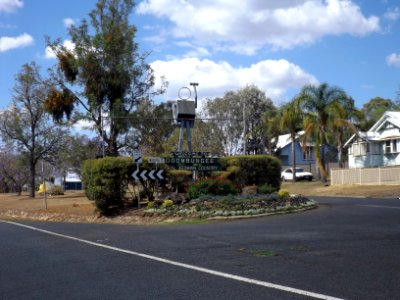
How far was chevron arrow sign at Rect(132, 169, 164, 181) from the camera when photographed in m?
22.9

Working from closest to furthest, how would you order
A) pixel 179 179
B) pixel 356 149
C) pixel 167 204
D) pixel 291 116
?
pixel 167 204, pixel 179 179, pixel 291 116, pixel 356 149

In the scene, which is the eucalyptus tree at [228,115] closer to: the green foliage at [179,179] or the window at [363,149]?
the window at [363,149]

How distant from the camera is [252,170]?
25.6 m

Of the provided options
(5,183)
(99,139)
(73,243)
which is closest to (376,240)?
(73,243)

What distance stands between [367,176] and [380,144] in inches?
400

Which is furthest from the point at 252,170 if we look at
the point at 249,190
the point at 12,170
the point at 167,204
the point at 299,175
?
the point at 12,170

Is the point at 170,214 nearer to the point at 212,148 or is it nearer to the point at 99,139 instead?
the point at 99,139

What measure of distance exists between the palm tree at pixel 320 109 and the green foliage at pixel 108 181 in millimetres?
26266

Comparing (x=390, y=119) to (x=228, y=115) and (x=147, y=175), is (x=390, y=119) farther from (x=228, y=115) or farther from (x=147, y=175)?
(x=147, y=175)

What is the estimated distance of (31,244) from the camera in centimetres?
1369

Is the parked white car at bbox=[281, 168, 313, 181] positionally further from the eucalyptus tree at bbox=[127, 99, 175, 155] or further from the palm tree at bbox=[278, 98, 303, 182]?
the eucalyptus tree at bbox=[127, 99, 175, 155]

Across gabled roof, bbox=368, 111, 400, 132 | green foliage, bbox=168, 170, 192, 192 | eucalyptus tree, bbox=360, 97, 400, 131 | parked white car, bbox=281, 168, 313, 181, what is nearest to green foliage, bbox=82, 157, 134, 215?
green foliage, bbox=168, 170, 192, 192

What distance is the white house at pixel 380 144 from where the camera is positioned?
49062 millimetres

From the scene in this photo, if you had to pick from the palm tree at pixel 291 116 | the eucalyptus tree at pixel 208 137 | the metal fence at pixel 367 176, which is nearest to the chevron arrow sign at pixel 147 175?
the metal fence at pixel 367 176
